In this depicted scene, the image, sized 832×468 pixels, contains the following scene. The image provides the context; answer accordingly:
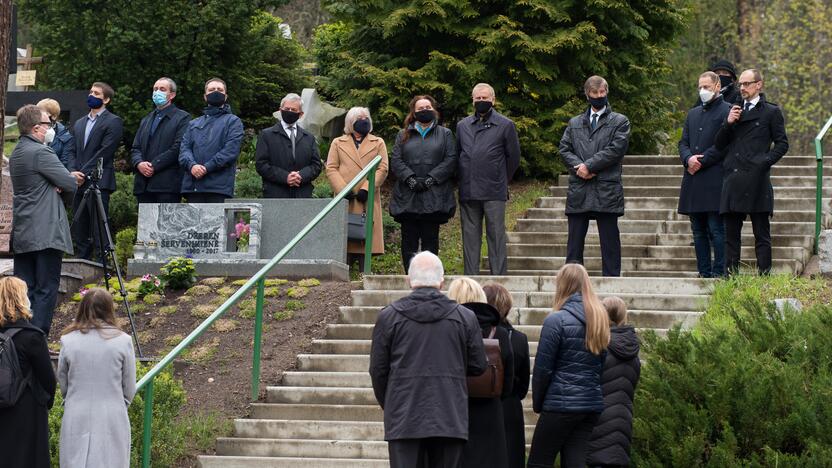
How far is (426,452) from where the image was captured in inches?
311

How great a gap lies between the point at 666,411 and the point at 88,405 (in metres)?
3.43

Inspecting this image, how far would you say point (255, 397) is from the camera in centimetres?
1085

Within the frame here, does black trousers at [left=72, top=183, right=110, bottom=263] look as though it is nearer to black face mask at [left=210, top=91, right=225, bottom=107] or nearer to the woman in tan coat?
black face mask at [left=210, top=91, right=225, bottom=107]

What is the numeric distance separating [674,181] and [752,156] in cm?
422

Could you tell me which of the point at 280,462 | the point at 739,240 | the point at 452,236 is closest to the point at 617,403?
the point at 280,462

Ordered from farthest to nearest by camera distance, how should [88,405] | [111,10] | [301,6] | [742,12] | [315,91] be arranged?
[742,12] < [301,6] < [315,91] < [111,10] < [88,405]

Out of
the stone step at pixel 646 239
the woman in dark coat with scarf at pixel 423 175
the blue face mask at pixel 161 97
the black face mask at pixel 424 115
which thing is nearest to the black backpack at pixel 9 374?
the woman in dark coat with scarf at pixel 423 175

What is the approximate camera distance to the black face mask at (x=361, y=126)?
13.7 m

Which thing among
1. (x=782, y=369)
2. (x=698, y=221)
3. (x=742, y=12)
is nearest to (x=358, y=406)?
(x=782, y=369)

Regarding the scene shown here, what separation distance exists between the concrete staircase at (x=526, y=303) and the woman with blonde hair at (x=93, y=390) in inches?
65.5

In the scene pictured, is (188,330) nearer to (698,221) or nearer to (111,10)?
(698,221)

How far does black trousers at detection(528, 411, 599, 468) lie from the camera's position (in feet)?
27.3

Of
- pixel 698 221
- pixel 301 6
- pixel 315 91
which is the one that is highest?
pixel 301 6

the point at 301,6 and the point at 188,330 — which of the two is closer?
the point at 188,330
